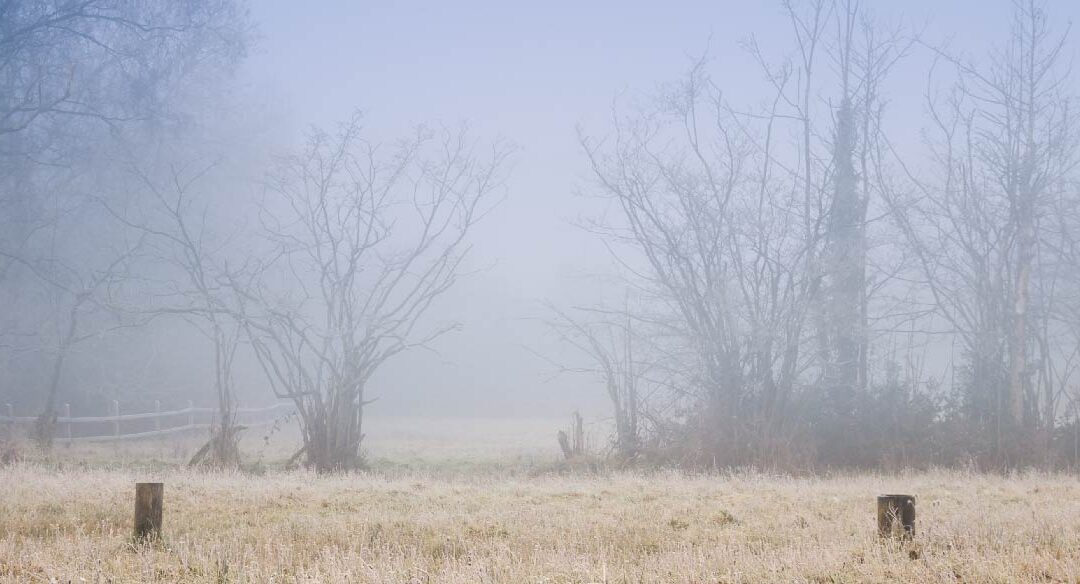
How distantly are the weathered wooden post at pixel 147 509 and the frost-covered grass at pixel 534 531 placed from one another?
7.4 inches

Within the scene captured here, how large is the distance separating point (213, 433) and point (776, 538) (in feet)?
43.0

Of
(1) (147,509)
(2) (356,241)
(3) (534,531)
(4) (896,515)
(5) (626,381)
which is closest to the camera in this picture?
(4) (896,515)

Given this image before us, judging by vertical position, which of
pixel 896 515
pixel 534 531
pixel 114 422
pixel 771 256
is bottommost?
pixel 534 531

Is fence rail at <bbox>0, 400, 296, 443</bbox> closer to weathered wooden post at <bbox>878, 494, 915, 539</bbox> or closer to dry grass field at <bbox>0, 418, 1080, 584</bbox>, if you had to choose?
dry grass field at <bbox>0, 418, 1080, 584</bbox>

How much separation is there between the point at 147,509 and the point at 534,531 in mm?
3468

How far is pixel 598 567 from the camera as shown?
691 centimetres

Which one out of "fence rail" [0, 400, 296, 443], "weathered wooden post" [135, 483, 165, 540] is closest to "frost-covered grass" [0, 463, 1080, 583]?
"weathered wooden post" [135, 483, 165, 540]

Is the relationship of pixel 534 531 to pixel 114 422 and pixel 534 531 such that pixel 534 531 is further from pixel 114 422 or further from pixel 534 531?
pixel 114 422

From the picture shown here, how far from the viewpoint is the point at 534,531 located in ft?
28.9

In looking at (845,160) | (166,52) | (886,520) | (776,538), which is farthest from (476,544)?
(166,52)

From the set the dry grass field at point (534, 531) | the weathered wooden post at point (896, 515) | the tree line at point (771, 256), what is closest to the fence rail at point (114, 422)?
the tree line at point (771, 256)

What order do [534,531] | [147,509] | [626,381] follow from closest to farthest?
[147,509] < [534,531] < [626,381]

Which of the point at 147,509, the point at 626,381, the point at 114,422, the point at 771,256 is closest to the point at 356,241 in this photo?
the point at 626,381

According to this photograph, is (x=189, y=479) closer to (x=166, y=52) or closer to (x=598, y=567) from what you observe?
(x=598, y=567)
